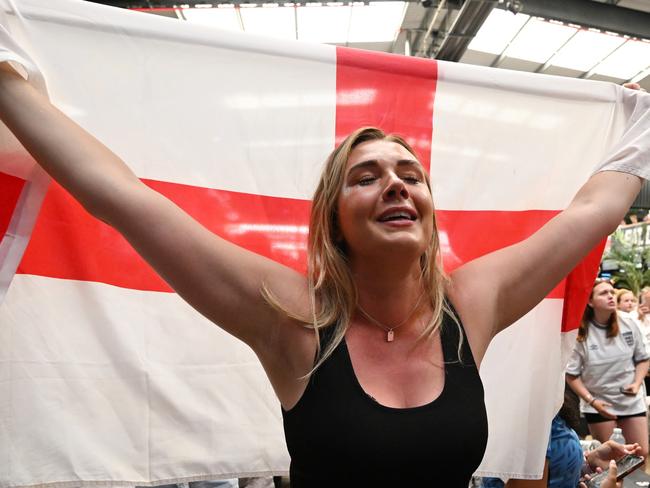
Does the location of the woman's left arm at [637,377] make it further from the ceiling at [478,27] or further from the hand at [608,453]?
the ceiling at [478,27]

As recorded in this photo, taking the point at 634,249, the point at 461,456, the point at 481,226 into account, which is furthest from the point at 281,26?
the point at 634,249

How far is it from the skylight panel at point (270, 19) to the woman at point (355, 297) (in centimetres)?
391

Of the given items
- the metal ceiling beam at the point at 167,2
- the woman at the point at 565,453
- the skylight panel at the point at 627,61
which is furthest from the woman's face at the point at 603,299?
the skylight panel at the point at 627,61

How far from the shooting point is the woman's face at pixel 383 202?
1050 mm

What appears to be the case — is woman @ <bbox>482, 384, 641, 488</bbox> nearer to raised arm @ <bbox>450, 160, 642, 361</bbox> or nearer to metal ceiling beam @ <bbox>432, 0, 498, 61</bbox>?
raised arm @ <bbox>450, 160, 642, 361</bbox>

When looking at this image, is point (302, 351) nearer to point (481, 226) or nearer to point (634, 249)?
point (481, 226)

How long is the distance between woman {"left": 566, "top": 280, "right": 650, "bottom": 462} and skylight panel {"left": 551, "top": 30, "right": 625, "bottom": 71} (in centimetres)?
311

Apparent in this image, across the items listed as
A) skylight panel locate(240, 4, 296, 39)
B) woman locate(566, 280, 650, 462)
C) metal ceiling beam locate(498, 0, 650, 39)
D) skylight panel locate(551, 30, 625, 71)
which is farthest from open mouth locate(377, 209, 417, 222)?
skylight panel locate(551, 30, 625, 71)

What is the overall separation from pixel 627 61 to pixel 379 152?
Result: 21.7ft

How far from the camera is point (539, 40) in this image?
6023mm

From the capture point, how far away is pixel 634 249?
40.5ft

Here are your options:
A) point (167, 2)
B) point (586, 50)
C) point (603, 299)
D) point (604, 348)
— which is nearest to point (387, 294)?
point (603, 299)

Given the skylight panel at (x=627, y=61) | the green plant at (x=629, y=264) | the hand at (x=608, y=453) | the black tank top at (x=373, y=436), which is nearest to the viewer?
the black tank top at (x=373, y=436)

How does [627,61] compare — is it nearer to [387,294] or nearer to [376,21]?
[376,21]
